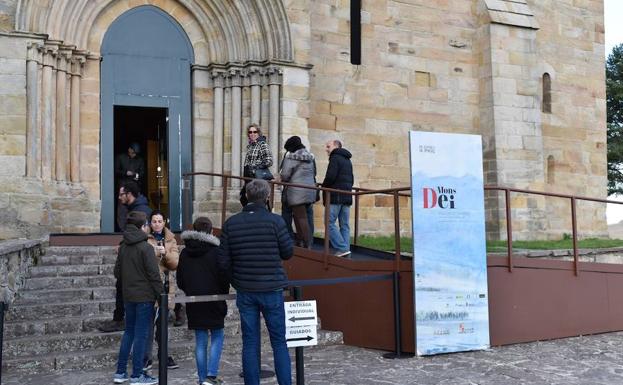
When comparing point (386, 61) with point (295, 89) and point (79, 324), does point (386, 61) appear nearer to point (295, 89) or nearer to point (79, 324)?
point (295, 89)

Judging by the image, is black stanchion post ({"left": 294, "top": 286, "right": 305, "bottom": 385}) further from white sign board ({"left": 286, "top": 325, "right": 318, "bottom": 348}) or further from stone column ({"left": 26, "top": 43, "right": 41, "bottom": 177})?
stone column ({"left": 26, "top": 43, "right": 41, "bottom": 177})

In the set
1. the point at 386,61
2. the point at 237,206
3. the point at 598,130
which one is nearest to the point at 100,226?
the point at 237,206

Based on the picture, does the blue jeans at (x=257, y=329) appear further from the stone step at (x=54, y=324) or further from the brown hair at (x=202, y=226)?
the stone step at (x=54, y=324)

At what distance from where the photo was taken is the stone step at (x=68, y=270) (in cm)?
919

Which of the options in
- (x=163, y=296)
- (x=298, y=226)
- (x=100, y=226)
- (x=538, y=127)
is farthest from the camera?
(x=538, y=127)

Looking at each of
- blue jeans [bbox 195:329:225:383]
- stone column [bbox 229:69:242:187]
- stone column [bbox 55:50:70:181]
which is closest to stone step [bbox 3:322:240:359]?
blue jeans [bbox 195:329:225:383]

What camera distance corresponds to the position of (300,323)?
5934 millimetres

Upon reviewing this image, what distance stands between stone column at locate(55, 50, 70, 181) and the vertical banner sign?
5.72 metres

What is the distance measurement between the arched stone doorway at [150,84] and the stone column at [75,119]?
18.6 inches

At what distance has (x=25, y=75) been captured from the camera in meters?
10.7

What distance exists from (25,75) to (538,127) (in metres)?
9.97

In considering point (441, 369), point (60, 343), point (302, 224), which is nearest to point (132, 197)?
point (60, 343)

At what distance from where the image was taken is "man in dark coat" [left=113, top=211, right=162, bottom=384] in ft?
21.1

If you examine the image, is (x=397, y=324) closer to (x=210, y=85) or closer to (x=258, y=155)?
(x=258, y=155)
